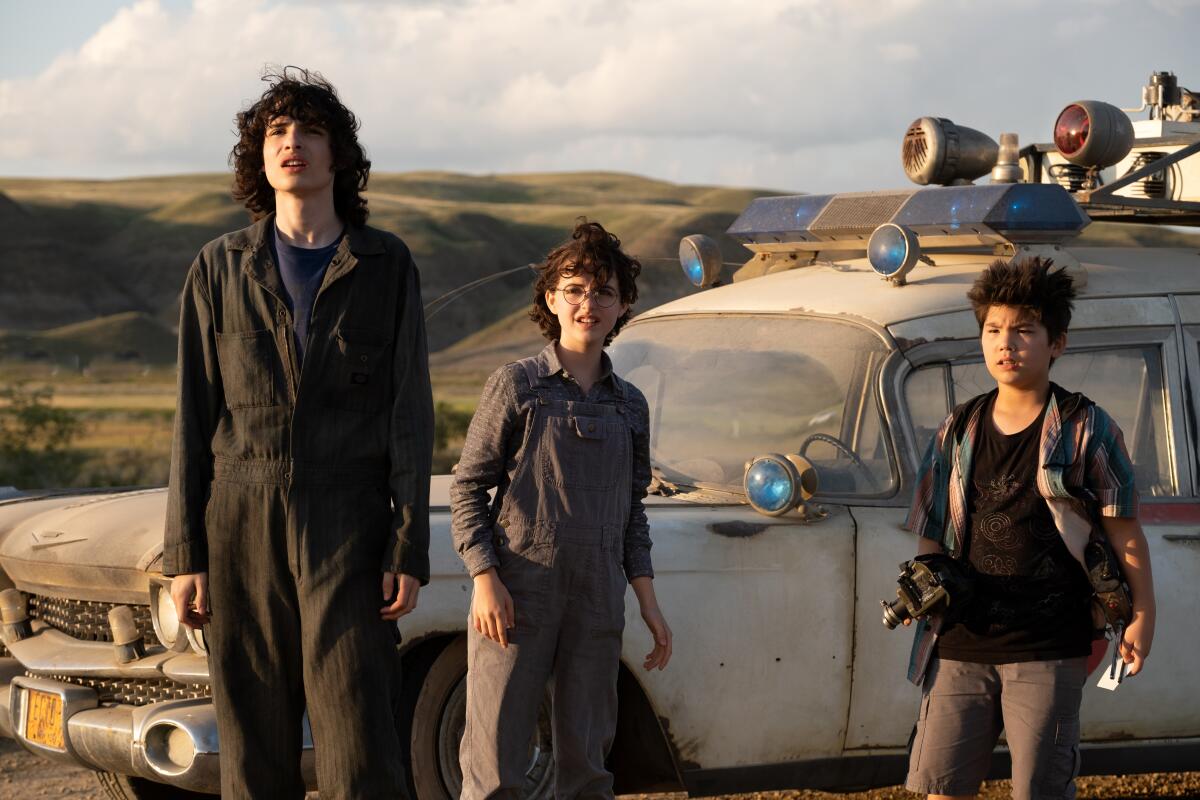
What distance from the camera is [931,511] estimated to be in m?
4.19


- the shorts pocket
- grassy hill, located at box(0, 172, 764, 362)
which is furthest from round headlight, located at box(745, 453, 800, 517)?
grassy hill, located at box(0, 172, 764, 362)

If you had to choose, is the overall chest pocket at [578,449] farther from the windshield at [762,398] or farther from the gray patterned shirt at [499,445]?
the windshield at [762,398]

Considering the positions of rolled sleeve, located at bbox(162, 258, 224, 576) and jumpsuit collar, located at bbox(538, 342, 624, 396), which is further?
jumpsuit collar, located at bbox(538, 342, 624, 396)

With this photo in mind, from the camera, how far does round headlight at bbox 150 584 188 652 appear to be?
5.00 m

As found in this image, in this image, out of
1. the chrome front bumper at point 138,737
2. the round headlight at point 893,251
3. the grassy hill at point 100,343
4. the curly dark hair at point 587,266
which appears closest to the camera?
the curly dark hair at point 587,266

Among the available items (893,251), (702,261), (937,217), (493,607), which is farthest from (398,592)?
(702,261)

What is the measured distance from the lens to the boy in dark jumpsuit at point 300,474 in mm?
3793

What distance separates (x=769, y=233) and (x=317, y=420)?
10.1ft

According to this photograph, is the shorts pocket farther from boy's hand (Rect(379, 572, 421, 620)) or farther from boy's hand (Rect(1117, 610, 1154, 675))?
boy's hand (Rect(379, 572, 421, 620))

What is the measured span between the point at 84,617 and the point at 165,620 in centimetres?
54

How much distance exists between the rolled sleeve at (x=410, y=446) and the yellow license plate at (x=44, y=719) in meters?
1.90

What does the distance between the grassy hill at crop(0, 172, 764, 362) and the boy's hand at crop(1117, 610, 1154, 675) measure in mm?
87394

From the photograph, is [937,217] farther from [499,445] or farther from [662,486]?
[499,445]

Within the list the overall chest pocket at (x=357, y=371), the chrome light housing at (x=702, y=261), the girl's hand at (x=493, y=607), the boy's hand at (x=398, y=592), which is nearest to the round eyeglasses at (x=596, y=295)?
the overall chest pocket at (x=357, y=371)
